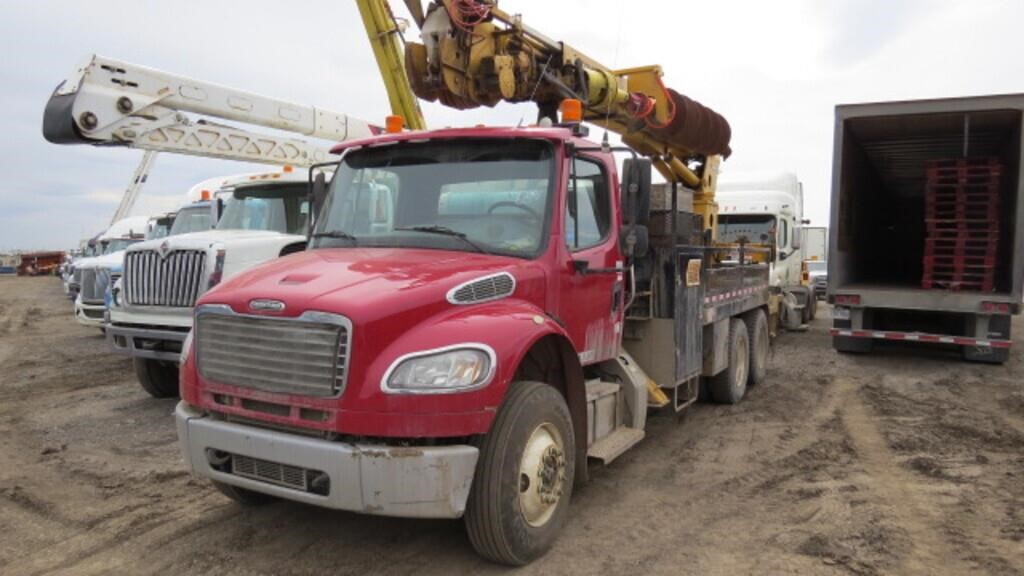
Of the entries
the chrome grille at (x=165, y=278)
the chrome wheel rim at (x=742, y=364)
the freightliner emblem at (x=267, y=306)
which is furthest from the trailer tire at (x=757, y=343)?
the freightliner emblem at (x=267, y=306)

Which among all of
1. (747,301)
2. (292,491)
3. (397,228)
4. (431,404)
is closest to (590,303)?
(397,228)

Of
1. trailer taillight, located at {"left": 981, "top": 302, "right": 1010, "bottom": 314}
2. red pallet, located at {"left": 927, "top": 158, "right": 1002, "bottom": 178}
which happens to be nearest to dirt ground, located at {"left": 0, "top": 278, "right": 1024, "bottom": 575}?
trailer taillight, located at {"left": 981, "top": 302, "right": 1010, "bottom": 314}

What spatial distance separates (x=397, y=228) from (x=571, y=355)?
4.48 feet

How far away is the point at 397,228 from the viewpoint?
4527 mm

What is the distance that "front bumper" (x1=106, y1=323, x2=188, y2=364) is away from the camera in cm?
730

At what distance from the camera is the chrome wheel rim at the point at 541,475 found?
3.80 meters

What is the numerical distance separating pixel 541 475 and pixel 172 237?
6057mm

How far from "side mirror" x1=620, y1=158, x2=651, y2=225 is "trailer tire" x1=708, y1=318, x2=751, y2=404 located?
11.7ft

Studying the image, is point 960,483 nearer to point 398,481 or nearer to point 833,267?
point 398,481

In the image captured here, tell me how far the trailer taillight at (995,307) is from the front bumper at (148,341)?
34.4ft

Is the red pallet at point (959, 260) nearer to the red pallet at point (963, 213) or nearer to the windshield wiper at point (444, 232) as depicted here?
the red pallet at point (963, 213)

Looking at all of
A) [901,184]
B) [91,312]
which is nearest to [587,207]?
[91,312]

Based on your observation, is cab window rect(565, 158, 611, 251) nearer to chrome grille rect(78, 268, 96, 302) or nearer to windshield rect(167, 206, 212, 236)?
windshield rect(167, 206, 212, 236)

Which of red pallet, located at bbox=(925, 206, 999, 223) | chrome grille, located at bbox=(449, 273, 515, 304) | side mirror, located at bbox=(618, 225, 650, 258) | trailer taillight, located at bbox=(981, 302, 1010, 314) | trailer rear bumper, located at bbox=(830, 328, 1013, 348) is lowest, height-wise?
trailer rear bumper, located at bbox=(830, 328, 1013, 348)
